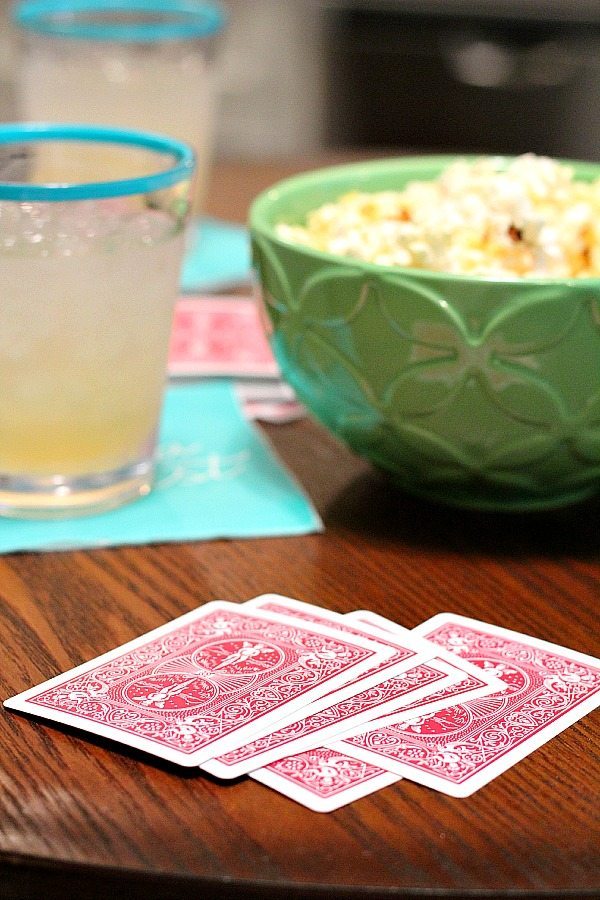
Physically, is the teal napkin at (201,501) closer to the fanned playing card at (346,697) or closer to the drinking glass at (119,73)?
the fanned playing card at (346,697)

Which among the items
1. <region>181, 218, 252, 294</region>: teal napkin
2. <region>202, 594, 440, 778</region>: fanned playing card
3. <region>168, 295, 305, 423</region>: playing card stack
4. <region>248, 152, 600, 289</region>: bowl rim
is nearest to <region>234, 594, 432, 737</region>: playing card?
<region>202, 594, 440, 778</region>: fanned playing card

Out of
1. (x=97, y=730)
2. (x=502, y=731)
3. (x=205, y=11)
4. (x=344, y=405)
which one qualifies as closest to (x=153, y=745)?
(x=97, y=730)

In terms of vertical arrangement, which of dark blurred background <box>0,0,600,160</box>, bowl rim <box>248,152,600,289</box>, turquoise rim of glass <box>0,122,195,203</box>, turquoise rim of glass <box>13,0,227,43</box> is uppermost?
turquoise rim of glass <box>13,0,227,43</box>

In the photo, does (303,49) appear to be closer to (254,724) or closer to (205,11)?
(205,11)

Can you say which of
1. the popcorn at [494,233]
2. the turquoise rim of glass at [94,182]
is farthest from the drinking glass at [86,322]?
the popcorn at [494,233]

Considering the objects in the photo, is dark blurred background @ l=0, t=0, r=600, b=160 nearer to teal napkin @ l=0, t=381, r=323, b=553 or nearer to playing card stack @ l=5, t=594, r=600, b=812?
teal napkin @ l=0, t=381, r=323, b=553

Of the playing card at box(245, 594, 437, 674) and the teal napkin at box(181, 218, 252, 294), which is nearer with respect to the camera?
the playing card at box(245, 594, 437, 674)
